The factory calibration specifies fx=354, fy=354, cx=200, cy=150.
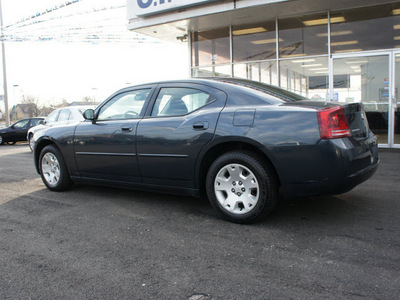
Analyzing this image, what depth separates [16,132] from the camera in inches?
738

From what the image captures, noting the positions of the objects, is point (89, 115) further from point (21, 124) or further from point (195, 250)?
point (21, 124)

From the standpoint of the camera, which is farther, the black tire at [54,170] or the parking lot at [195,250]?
the black tire at [54,170]

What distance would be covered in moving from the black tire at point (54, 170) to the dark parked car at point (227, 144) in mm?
501

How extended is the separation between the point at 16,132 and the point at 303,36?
1538 centimetres

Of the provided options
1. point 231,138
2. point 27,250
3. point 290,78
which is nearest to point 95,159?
point 27,250

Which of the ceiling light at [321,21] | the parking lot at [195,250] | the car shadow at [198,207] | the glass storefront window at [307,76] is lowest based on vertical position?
the parking lot at [195,250]

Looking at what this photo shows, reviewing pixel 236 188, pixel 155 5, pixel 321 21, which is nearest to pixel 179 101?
pixel 236 188

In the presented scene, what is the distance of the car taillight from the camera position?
3174 mm

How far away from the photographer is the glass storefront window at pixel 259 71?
441 inches

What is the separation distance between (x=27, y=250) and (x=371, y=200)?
12.5 feet

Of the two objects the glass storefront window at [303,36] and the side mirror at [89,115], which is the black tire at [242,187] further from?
the glass storefront window at [303,36]

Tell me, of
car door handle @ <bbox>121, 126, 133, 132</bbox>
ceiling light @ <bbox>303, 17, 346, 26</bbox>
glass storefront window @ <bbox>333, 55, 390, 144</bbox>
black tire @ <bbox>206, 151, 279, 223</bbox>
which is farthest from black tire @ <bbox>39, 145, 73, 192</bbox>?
ceiling light @ <bbox>303, 17, 346, 26</bbox>

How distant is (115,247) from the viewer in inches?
123

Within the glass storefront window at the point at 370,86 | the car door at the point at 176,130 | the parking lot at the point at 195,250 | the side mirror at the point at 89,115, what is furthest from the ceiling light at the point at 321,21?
the side mirror at the point at 89,115
